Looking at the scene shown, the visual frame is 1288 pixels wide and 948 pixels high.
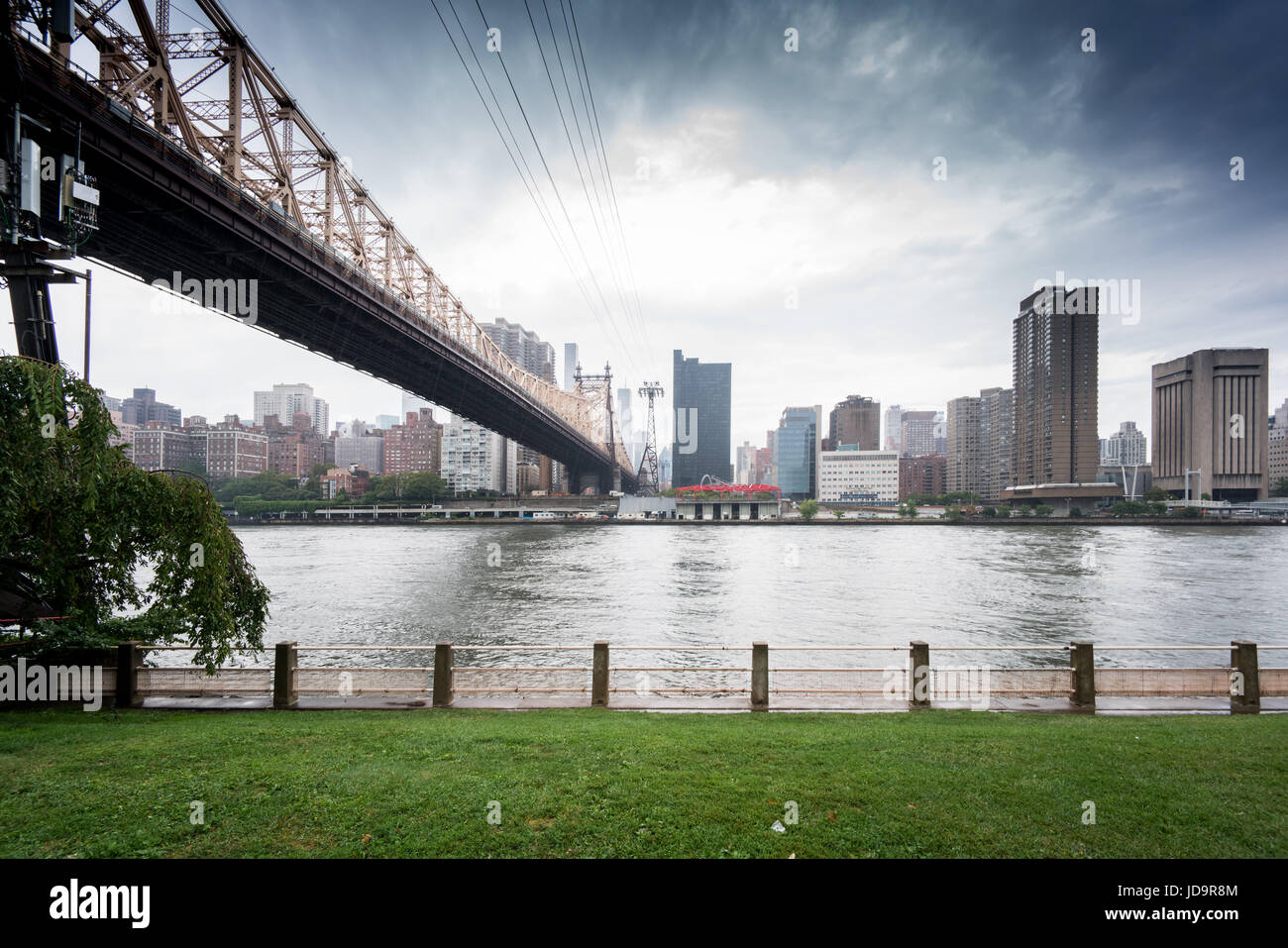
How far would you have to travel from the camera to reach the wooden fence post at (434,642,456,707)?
10.9 metres

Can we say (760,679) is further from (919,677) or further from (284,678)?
(284,678)

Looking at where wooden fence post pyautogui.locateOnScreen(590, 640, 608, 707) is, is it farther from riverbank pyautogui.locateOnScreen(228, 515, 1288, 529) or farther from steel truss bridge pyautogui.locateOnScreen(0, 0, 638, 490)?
riverbank pyautogui.locateOnScreen(228, 515, 1288, 529)

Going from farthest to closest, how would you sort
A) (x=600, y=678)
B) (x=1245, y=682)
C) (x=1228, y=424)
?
(x=1228, y=424) < (x=600, y=678) < (x=1245, y=682)

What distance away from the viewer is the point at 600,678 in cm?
1099

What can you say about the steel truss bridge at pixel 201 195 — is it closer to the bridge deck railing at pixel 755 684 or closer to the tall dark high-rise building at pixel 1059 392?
the bridge deck railing at pixel 755 684

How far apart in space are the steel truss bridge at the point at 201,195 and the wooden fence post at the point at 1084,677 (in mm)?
22104

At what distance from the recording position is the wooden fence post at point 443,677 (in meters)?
10.9

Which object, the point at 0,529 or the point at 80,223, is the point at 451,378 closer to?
the point at 80,223

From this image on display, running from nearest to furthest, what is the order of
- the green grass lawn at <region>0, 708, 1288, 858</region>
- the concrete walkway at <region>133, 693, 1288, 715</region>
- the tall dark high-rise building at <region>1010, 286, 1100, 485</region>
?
the green grass lawn at <region>0, 708, 1288, 858</region>
the concrete walkway at <region>133, 693, 1288, 715</region>
the tall dark high-rise building at <region>1010, 286, 1100, 485</region>

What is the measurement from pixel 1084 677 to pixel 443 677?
440 inches

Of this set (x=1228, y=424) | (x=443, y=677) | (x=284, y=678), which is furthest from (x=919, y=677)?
(x=1228, y=424)

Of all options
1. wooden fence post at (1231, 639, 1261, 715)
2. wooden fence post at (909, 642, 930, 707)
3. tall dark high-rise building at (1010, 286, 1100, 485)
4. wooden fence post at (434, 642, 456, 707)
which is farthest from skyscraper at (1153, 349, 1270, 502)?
wooden fence post at (434, 642, 456, 707)

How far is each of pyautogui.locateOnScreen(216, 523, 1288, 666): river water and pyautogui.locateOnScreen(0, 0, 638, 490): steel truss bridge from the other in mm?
15677
